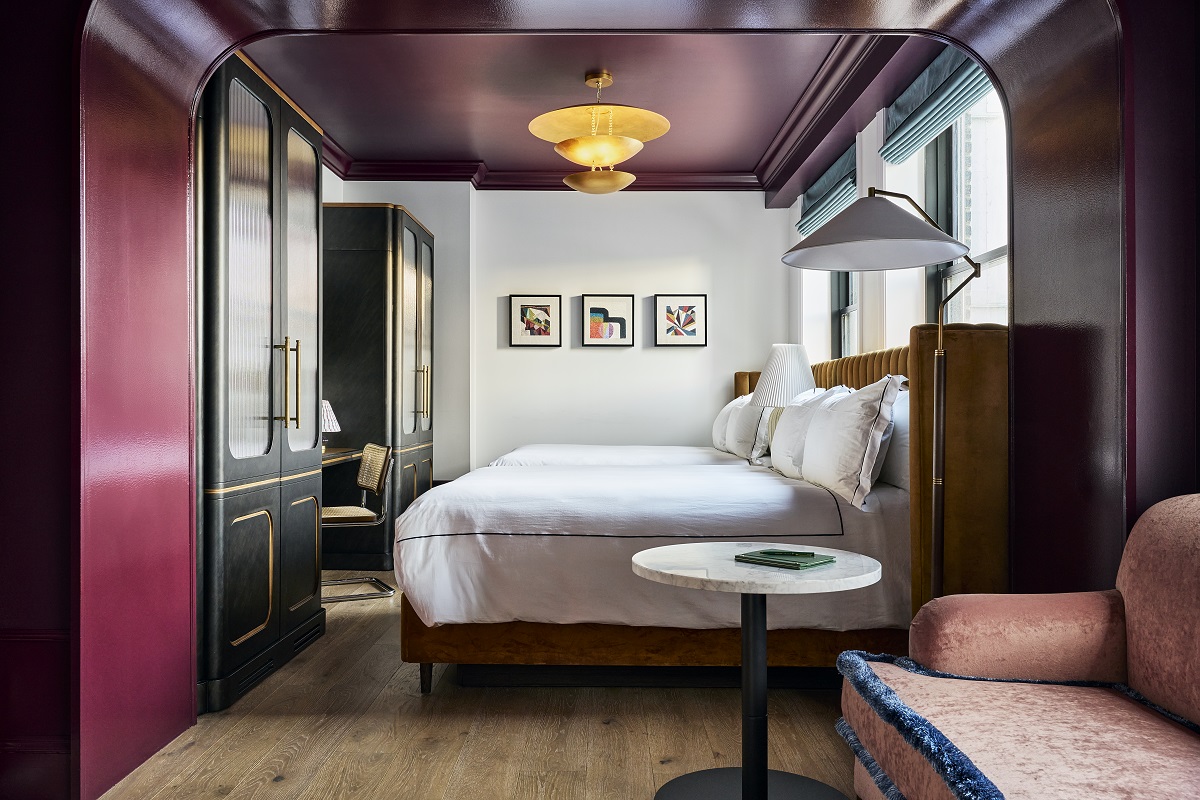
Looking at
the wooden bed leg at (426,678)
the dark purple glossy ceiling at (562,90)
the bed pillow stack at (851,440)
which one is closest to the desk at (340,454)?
the wooden bed leg at (426,678)

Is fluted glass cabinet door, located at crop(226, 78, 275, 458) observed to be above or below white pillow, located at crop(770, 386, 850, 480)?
above

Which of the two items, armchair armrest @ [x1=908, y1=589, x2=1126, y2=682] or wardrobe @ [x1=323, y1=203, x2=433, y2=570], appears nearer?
armchair armrest @ [x1=908, y1=589, x2=1126, y2=682]

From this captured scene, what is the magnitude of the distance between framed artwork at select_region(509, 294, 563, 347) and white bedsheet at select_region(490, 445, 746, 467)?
4.37ft

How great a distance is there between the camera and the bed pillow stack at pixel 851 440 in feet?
9.04

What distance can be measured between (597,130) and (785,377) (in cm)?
163

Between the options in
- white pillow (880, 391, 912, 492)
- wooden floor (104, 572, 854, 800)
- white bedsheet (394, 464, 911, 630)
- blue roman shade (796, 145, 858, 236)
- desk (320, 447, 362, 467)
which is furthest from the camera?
blue roman shade (796, 145, 858, 236)

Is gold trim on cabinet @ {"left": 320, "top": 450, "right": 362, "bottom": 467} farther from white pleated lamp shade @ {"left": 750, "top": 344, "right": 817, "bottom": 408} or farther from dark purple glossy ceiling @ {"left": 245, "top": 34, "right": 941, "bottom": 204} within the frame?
white pleated lamp shade @ {"left": 750, "top": 344, "right": 817, "bottom": 408}

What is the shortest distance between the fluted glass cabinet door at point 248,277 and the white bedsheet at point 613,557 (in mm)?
702

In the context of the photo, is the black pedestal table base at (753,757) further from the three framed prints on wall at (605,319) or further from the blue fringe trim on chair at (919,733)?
the three framed prints on wall at (605,319)

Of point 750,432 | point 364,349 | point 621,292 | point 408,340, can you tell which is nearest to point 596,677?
point 750,432

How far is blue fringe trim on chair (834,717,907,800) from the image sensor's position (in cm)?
151

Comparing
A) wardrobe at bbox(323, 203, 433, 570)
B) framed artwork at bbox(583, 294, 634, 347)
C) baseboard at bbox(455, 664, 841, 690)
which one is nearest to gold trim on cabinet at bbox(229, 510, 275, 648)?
baseboard at bbox(455, 664, 841, 690)

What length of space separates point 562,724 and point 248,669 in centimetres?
114
